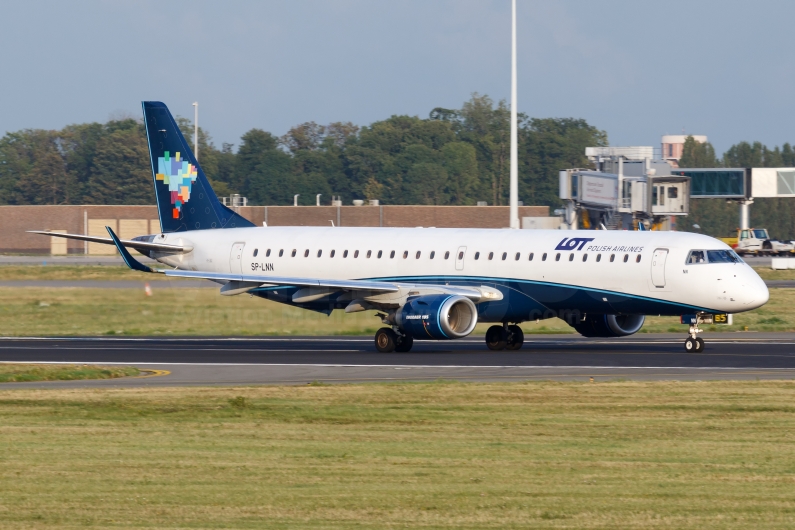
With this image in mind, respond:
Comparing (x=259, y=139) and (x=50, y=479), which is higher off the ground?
(x=259, y=139)

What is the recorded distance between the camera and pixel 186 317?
145 ft

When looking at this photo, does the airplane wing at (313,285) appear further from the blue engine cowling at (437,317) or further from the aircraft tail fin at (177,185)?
the aircraft tail fin at (177,185)

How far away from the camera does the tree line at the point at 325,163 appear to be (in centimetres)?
15662

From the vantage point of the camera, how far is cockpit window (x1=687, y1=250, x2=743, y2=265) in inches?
1224

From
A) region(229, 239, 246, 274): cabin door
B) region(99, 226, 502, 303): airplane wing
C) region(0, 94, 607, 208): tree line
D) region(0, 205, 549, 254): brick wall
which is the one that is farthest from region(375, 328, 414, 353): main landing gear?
region(0, 94, 607, 208): tree line

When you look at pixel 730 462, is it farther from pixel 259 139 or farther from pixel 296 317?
pixel 259 139

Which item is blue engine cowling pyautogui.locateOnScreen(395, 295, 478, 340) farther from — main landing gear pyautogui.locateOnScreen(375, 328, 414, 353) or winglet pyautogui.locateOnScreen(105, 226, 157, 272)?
winglet pyautogui.locateOnScreen(105, 226, 157, 272)

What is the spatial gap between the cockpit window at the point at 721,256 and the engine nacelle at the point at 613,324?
12.1 feet

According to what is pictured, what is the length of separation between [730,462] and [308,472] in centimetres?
507

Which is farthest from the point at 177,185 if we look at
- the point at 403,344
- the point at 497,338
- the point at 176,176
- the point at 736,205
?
the point at 736,205

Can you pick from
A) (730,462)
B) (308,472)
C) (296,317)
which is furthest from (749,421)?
(296,317)

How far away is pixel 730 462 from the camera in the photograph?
14.7m

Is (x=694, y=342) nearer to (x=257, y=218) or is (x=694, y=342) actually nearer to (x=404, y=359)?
(x=404, y=359)

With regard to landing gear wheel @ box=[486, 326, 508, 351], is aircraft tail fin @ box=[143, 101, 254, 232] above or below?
above
